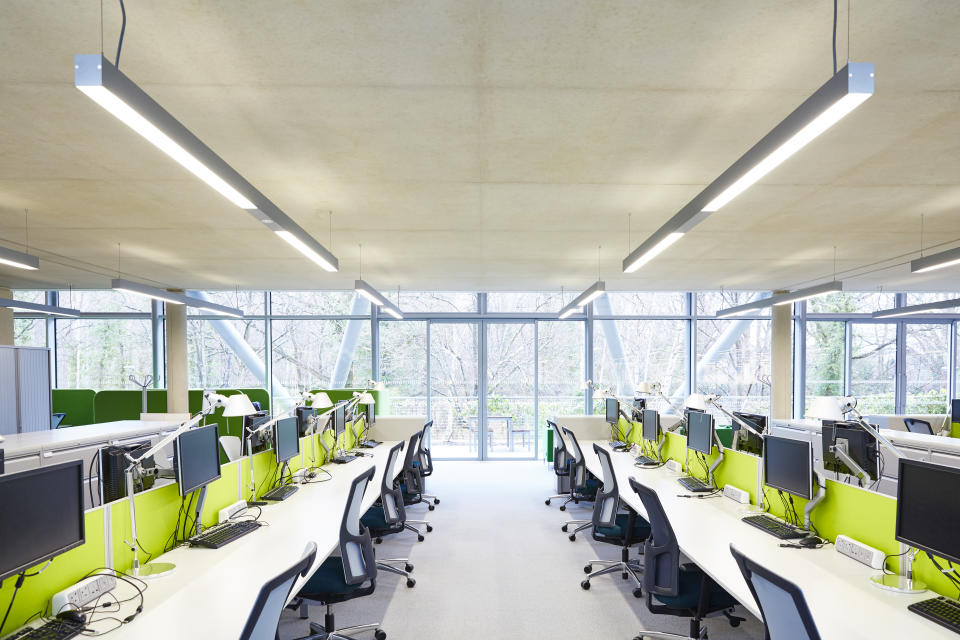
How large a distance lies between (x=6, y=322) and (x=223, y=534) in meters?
7.99

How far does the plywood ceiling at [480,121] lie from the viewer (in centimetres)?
181

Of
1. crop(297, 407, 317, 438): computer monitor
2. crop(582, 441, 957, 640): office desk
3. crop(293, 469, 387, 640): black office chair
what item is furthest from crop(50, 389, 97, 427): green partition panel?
crop(582, 441, 957, 640): office desk

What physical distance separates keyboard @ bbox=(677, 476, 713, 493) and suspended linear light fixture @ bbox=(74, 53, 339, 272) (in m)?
3.58

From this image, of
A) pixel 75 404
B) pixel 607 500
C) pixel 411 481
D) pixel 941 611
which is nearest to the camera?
pixel 941 611

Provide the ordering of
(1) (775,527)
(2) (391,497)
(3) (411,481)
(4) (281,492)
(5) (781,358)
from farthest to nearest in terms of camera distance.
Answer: (5) (781,358)
(3) (411,481)
(2) (391,497)
(4) (281,492)
(1) (775,527)

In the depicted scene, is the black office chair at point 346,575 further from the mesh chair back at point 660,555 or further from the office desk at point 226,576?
the mesh chair back at point 660,555

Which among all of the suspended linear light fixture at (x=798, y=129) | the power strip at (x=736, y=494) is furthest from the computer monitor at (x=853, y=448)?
the suspended linear light fixture at (x=798, y=129)

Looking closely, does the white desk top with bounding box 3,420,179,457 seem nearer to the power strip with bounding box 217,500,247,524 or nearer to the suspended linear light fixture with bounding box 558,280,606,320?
the power strip with bounding box 217,500,247,524

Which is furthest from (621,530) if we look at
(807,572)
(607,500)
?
(807,572)

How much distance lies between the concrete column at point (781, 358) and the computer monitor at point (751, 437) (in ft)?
14.9

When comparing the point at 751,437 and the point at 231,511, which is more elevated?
the point at 751,437

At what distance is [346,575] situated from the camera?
9.10 ft

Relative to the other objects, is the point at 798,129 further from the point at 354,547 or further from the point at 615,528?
the point at 615,528

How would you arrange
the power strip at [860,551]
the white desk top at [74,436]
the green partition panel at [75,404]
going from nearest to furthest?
the power strip at [860,551] → the white desk top at [74,436] → the green partition panel at [75,404]
